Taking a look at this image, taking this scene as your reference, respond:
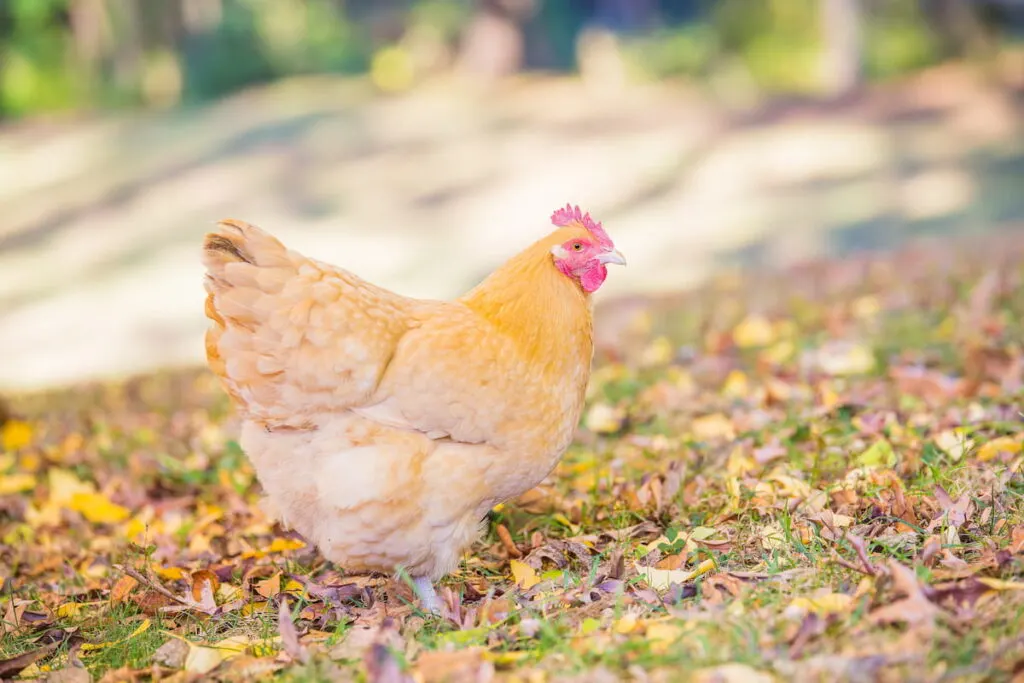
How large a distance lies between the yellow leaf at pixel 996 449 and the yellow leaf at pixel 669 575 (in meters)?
1.27

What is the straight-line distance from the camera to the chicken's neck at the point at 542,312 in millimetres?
3578

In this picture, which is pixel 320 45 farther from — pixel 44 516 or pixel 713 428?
pixel 713 428

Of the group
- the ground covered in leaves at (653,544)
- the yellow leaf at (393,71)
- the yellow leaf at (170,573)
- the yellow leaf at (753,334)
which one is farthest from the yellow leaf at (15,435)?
the yellow leaf at (393,71)

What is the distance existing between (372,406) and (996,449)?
229cm

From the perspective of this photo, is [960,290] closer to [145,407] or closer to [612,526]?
[612,526]

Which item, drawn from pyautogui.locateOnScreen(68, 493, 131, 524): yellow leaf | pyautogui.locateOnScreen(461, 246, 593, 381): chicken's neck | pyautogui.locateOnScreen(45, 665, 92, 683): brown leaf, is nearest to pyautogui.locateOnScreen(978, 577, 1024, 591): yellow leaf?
pyautogui.locateOnScreen(461, 246, 593, 381): chicken's neck

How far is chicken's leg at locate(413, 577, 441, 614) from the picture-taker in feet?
11.2

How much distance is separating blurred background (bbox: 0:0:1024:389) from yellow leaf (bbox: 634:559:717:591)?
585cm

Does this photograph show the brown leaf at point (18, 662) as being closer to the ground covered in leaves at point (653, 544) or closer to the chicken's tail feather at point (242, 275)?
the ground covered in leaves at point (653, 544)

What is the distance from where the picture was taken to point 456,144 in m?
15.6

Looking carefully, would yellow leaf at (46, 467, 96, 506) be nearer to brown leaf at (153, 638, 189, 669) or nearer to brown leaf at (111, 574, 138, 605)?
brown leaf at (111, 574, 138, 605)

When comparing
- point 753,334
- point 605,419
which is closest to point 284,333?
point 605,419

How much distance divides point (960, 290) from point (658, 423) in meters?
2.93

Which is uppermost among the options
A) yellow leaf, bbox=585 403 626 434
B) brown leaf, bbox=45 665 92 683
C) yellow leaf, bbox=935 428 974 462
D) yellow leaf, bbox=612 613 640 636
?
yellow leaf, bbox=612 613 640 636
